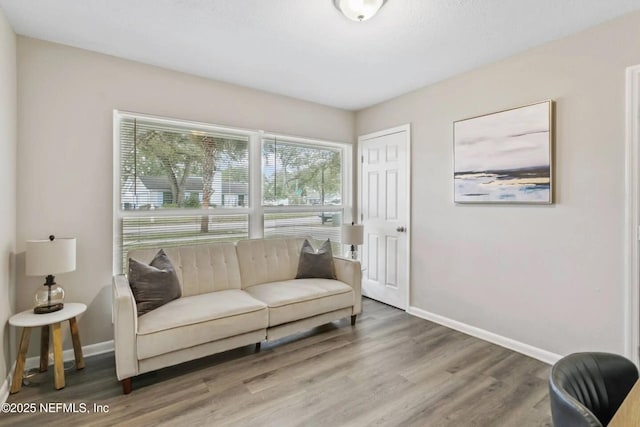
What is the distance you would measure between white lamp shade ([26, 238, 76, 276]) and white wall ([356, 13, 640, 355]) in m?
3.19

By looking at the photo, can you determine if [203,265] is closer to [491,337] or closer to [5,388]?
[5,388]

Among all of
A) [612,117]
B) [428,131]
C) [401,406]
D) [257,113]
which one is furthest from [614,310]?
[257,113]

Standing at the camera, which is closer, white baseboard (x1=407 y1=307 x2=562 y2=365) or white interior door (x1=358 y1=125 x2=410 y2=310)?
white baseboard (x1=407 y1=307 x2=562 y2=365)

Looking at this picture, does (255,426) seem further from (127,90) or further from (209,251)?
(127,90)

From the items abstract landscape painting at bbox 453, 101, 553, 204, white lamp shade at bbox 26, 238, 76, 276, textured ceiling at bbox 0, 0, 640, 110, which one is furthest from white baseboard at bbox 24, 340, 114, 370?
abstract landscape painting at bbox 453, 101, 553, 204

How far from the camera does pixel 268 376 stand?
228 centimetres

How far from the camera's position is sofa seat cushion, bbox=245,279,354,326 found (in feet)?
8.71

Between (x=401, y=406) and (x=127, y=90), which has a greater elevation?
(x=127, y=90)

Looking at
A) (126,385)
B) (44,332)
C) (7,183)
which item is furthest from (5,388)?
(7,183)

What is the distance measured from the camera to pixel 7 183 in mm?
2107

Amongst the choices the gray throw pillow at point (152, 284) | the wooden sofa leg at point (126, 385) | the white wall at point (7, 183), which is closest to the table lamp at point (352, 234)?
the gray throw pillow at point (152, 284)

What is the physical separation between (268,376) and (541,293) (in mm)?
2242

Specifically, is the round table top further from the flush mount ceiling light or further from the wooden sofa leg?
the flush mount ceiling light

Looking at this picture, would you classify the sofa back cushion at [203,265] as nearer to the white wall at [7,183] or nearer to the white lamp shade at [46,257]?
the white lamp shade at [46,257]
